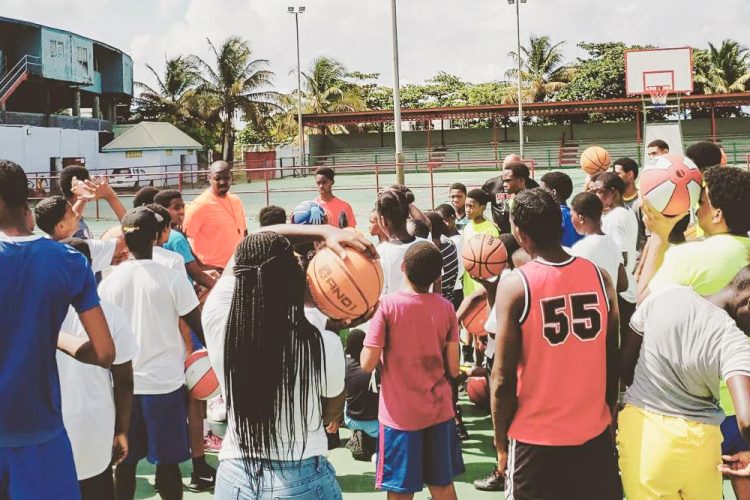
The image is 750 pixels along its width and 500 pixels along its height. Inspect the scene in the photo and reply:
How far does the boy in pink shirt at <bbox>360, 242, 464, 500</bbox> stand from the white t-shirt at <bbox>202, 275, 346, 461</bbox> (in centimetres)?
110

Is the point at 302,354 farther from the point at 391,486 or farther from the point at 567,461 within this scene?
the point at 391,486

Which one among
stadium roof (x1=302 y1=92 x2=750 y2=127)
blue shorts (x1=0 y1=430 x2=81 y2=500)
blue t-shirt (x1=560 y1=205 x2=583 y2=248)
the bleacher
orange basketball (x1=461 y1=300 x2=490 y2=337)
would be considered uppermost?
stadium roof (x1=302 y1=92 x2=750 y2=127)

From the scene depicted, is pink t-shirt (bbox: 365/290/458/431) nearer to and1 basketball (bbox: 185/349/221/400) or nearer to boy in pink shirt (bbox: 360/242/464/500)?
boy in pink shirt (bbox: 360/242/464/500)

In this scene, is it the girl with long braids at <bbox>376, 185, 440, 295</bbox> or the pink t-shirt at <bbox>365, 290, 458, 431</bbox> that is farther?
the girl with long braids at <bbox>376, 185, 440, 295</bbox>

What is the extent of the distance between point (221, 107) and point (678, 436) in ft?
150

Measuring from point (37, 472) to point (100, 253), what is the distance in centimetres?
170

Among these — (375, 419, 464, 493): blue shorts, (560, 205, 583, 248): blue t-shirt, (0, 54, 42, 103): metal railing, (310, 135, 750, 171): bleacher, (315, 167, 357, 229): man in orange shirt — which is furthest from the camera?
(310, 135, 750, 171): bleacher

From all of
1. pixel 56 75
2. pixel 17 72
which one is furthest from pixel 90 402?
pixel 56 75

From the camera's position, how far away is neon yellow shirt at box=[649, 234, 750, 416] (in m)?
2.92

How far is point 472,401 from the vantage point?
219 inches

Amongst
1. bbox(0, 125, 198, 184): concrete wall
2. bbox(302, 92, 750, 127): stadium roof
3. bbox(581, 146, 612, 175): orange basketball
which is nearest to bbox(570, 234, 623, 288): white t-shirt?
bbox(581, 146, 612, 175): orange basketball

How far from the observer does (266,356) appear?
2.33 metres

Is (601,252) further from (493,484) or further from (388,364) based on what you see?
(388,364)

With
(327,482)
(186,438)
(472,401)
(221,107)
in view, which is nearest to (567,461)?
(327,482)
